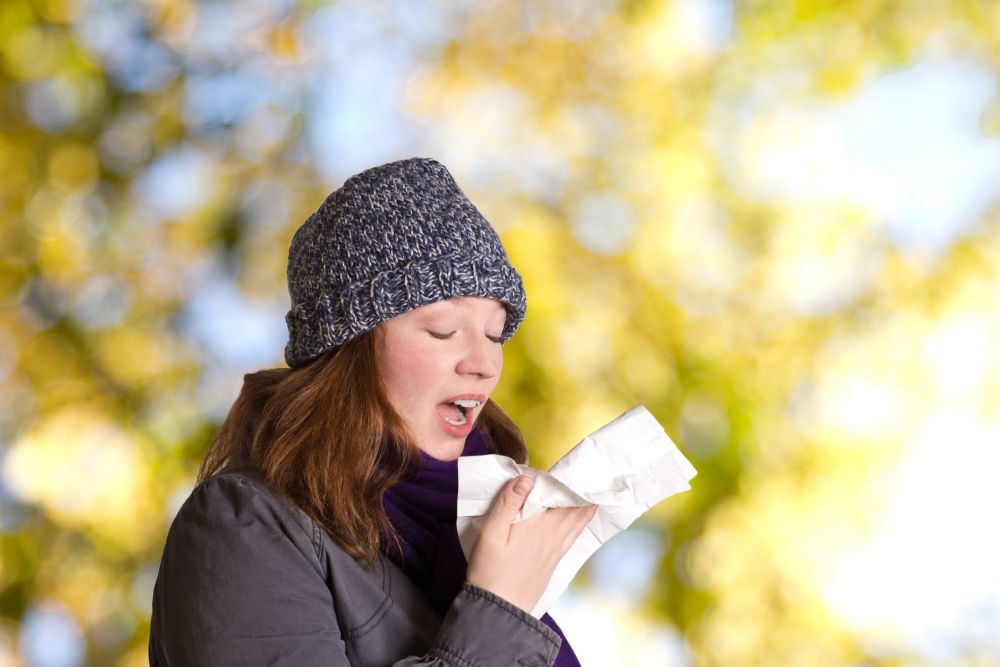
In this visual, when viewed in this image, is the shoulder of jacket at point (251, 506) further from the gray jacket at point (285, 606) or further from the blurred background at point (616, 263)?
the blurred background at point (616, 263)

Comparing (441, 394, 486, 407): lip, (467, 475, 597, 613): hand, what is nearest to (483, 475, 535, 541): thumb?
(467, 475, 597, 613): hand

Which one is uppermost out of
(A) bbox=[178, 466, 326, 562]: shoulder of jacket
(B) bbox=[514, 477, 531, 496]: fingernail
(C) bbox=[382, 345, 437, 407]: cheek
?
(C) bbox=[382, 345, 437, 407]: cheek

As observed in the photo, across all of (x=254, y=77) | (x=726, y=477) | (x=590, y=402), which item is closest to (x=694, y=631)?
(x=726, y=477)

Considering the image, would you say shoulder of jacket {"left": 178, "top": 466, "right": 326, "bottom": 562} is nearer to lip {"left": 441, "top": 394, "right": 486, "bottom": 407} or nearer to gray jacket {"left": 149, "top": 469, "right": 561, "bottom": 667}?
gray jacket {"left": 149, "top": 469, "right": 561, "bottom": 667}

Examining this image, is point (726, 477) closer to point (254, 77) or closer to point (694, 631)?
point (694, 631)

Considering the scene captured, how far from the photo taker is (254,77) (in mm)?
2482

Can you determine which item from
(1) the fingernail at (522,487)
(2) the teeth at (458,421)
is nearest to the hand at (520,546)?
(1) the fingernail at (522,487)

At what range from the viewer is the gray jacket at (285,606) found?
97 cm

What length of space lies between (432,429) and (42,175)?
5.47 feet

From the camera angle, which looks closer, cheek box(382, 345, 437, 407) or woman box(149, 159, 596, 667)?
woman box(149, 159, 596, 667)

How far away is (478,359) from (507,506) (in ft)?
0.51

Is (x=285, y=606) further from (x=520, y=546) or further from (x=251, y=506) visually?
(x=520, y=546)

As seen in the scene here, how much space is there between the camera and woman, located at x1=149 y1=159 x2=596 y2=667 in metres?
0.99

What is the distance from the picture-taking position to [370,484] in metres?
1.12
